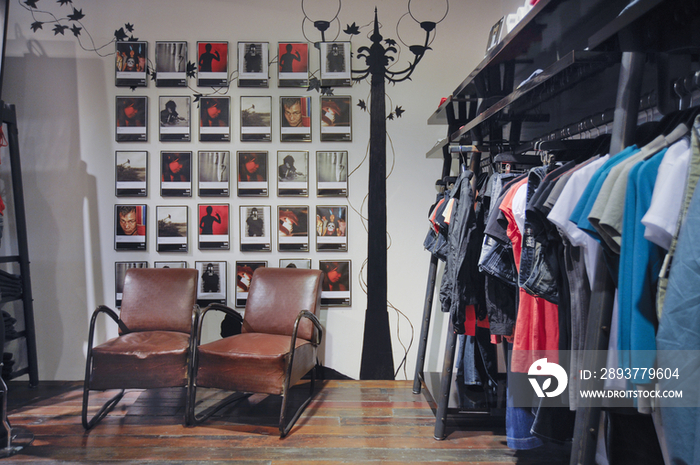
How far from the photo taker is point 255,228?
11.0 ft

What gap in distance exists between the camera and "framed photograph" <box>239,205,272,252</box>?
11.0 ft

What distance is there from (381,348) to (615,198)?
2546 millimetres

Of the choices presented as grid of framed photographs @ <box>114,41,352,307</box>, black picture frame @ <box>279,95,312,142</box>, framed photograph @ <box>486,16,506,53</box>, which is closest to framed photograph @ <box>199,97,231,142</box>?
grid of framed photographs @ <box>114,41,352,307</box>

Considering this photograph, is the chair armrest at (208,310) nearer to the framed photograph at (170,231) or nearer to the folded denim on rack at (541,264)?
the framed photograph at (170,231)

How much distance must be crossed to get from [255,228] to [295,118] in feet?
3.09

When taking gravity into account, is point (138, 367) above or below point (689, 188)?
below

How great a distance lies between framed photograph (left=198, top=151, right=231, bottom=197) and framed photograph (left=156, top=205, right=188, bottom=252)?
24 centimetres

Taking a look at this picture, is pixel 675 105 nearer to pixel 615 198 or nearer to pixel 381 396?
pixel 615 198

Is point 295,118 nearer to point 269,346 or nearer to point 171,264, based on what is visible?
point 171,264

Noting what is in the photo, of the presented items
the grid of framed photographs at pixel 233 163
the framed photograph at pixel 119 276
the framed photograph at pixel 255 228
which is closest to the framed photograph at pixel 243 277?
the grid of framed photographs at pixel 233 163

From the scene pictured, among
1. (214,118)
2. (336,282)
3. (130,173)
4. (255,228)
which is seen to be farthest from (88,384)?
(214,118)

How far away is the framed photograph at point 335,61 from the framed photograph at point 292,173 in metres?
0.65

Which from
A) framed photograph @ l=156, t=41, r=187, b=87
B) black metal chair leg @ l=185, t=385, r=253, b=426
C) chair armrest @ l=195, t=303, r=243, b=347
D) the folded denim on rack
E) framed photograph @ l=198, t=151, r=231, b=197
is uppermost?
framed photograph @ l=156, t=41, r=187, b=87

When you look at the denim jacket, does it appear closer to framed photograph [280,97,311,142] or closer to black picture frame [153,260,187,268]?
framed photograph [280,97,311,142]
